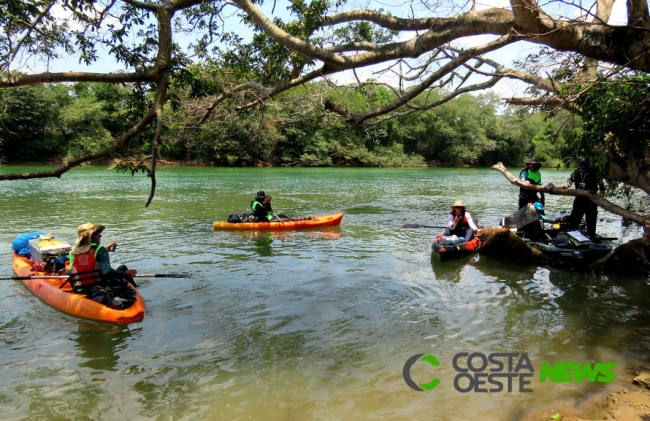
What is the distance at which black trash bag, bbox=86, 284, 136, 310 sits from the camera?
18.8ft

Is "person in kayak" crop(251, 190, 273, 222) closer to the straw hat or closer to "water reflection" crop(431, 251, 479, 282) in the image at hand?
"water reflection" crop(431, 251, 479, 282)

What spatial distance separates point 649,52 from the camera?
4.22 meters

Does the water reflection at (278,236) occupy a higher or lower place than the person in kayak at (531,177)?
lower

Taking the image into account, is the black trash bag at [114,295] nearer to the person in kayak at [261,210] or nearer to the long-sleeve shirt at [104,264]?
the long-sleeve shirt at [104,264]

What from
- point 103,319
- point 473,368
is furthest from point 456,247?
point 103,319

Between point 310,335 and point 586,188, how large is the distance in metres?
6.13

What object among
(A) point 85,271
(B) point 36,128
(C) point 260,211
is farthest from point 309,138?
(A) point 85,271

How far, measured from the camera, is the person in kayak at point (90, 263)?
18.9 ft

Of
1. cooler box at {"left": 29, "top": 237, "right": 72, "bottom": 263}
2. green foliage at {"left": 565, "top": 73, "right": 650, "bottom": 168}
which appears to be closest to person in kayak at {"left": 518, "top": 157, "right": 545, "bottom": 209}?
green foliage at {"left": 565, "top": 73, "right": 650, "bottom": 168}

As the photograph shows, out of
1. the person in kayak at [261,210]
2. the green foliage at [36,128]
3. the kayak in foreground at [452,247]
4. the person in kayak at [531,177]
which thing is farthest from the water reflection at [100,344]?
the green foliage at [36,128]

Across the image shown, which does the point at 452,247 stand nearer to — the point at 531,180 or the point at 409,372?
the point at 531,180

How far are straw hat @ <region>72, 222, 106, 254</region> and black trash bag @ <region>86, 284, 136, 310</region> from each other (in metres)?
0.56

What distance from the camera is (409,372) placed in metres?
4.36

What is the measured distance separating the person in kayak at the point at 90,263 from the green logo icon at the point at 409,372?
3.88 metres
